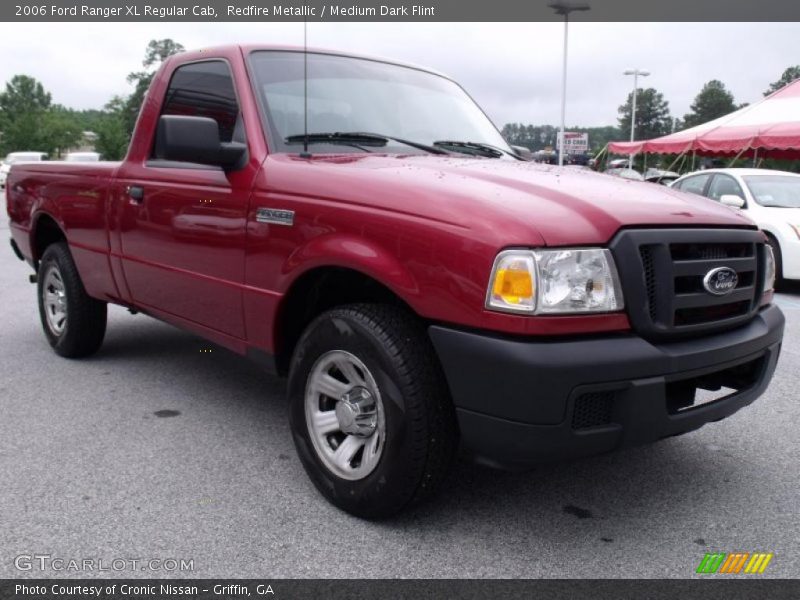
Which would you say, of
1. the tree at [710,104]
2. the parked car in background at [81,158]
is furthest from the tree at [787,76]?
the parked car in background at [81,158]

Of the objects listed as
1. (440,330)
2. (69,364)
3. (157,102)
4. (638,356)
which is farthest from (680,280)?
(69,364)

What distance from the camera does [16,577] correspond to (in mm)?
2318

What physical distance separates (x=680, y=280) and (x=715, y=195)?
27.4ft

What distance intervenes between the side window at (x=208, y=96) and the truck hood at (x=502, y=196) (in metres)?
0.50

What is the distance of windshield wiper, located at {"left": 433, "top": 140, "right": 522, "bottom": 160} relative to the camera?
3650 millimetres

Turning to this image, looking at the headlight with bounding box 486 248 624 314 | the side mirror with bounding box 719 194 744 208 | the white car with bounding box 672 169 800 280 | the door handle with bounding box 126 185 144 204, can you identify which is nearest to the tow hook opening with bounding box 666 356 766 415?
the headlight with bounding box 486 248 624 314

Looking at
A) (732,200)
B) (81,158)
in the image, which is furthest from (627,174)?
(732,200)

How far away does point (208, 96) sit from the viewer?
3740mm

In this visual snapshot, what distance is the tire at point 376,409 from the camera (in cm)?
246

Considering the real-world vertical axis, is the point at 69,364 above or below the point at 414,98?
below

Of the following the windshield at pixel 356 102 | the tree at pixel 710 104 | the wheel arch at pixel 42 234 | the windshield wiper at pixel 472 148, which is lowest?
the wheel arch at pixel 42 234

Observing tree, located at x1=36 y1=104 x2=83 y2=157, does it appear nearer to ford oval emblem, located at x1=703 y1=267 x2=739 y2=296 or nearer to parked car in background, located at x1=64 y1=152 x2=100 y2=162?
parked car in background, located at x1=64 y1=152 x2=100 y2=162

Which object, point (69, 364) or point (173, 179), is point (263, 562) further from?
point (69, 364)

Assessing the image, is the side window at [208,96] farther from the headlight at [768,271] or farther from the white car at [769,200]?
the white car at [769,200]
